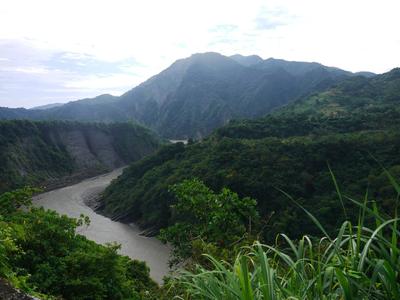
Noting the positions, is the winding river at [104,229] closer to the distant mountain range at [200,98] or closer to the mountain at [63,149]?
the mountain at [63,149]

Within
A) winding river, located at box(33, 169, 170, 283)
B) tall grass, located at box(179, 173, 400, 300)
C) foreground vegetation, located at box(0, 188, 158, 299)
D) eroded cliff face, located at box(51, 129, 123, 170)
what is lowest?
winding river, located at box(33, 169, 170, 283)

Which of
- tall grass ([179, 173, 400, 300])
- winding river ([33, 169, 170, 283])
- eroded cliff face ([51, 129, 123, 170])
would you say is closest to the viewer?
→ tall grass ([179, 173, 400, 300])

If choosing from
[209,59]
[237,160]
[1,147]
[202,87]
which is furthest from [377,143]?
[209,59]

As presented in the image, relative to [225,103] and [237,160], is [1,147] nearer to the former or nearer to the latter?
[237,160]

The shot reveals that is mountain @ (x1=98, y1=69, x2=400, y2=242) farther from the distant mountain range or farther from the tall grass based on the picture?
the distant mountain range

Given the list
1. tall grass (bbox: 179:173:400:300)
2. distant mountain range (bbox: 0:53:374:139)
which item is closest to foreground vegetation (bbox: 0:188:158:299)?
tall grass (bbox: 179:173:400:300)

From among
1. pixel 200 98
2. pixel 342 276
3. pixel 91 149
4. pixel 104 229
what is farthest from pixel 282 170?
pixel 200 98

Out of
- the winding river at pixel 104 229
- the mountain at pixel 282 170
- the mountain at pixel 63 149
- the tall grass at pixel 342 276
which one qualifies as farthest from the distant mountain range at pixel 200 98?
the tall grass at pixel 342 276

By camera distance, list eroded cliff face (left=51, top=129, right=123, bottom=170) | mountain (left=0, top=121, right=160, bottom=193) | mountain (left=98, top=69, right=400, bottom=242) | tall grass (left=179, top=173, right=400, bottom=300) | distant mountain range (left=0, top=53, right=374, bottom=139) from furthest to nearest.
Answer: distant mountain range (left=0, top=53, right=374, bottom=139) < eroded cliff face (left=51, top=129, right=123, bottom=170) < mountain (left=0, top=121, right=160, bottom=193) < mountain (left=98, top=69, right=400, bottom=242) < tall grass (left=179, top=173, right=400, bottom=300)
